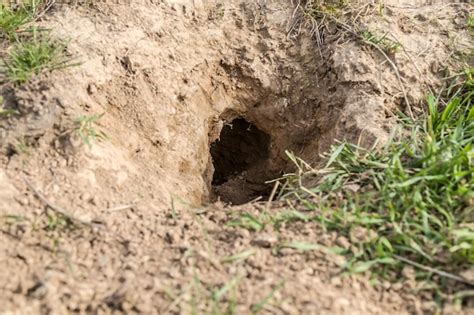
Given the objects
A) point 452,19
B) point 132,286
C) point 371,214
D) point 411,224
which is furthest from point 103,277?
point 452,19

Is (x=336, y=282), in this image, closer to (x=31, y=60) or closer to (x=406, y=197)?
(x=406, y=197)

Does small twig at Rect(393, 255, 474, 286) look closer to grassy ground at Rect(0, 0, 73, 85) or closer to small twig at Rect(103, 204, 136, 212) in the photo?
small twig at Rect(103, 204, 136, 212)

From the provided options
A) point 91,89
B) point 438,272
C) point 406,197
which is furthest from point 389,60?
point 91,89

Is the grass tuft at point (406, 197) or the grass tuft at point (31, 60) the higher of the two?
the grass tuft at point (31, 60)

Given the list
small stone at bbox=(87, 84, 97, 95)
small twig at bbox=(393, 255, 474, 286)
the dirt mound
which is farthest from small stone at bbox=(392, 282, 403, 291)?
small stone at bbox=(87, 84, 97, 95)

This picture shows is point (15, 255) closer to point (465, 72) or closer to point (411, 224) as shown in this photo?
point (411, 224)

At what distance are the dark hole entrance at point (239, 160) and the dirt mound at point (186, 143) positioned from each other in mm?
14

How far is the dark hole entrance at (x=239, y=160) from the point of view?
3.54 m

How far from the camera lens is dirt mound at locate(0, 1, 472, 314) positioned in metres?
1.90

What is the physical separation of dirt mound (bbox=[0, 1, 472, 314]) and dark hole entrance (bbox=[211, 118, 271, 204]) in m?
0.01

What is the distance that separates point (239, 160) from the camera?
12.9ft

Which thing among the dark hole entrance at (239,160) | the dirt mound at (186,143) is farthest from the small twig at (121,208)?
the dark hole entrance at (239,160)

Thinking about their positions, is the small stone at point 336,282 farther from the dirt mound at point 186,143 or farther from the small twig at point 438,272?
the small twig at point 438,272

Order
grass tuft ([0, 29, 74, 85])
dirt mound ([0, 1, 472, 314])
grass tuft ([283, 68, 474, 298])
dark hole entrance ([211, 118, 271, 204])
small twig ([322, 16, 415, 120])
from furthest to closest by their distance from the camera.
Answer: dark hole entrance ([211, 118, 271, 204]) < small twig ([322, 16, 415, 120]) < grass tuft ([0, 29, 74, 85]) < grass tuft ([283, 68, 474, 298]) < dirt mound ([0, 1, 472, 314])
